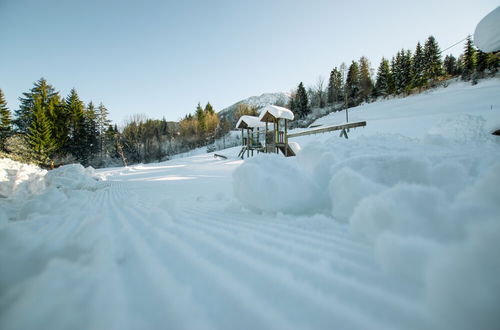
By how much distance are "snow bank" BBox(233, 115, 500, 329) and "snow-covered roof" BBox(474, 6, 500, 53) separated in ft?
20.3

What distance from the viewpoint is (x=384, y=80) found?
29.6 meters

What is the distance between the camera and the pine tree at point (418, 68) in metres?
26.2

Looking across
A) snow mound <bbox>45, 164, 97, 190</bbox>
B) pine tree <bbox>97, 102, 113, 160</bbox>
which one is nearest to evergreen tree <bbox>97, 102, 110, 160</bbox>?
pine tree <bbox>97, 102, 113, 160</bbox>

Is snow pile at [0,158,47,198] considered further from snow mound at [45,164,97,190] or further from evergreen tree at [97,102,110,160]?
evergreen tree at [97,102,110,160]

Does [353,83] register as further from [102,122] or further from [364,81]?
[102,122]

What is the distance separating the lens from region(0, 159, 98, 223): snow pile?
2.08 metres

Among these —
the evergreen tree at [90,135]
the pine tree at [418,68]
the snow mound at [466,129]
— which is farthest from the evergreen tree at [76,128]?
the pine tree at [418,68]

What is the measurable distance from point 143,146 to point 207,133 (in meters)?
11.2

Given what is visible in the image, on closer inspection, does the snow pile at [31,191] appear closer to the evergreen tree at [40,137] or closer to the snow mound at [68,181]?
the snow mound at [68,181]

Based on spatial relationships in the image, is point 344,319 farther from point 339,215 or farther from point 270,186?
point 270,186

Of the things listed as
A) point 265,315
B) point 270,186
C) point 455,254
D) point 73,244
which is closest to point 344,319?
point 265,315

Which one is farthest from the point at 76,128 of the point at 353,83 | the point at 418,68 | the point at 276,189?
the point at 418,68

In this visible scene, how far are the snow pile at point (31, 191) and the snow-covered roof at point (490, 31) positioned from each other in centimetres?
932

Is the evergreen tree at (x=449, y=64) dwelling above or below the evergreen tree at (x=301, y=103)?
above
